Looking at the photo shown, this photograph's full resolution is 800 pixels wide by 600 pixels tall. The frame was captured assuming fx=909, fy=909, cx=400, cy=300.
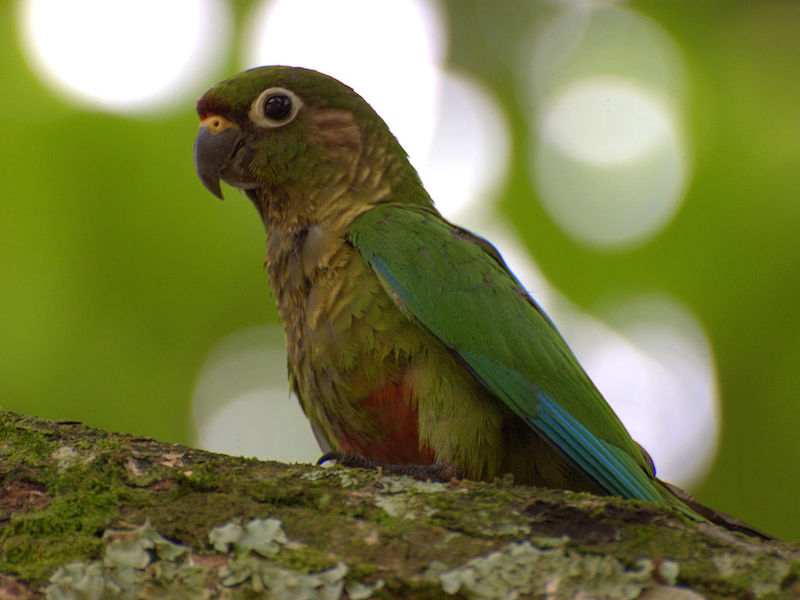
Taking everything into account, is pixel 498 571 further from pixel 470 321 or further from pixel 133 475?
pixel 470 321

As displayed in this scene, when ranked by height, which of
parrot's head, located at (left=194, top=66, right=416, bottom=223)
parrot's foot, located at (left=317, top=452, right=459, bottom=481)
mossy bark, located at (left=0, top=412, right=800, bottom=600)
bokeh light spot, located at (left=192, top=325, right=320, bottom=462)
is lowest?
mossy bark, located at (left=0, top=412, right=800, bottom=600)

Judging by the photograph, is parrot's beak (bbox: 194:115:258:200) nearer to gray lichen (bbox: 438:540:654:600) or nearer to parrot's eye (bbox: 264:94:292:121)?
parrot's eye (bbox: 264:94:292:121)

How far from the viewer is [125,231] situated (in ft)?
19.9

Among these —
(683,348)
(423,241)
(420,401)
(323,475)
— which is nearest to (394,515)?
(323,475)

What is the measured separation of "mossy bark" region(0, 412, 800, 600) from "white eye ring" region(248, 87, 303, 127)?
7.11 feet

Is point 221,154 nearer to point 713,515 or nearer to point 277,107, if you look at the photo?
A: point 277,107

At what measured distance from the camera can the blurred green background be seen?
5.61 metres

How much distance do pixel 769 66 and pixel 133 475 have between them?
5104 mm

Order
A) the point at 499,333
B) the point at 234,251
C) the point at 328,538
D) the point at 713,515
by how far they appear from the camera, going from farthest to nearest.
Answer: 1. the point at 234,251
2. the point at 499,333
3. the point at 713,515
4. the point at 328,538

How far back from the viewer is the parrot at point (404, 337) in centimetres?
332

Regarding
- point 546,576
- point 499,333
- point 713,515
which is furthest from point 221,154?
point 546,576

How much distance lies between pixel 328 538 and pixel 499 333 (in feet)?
Answer: 5.09

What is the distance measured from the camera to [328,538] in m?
2.21

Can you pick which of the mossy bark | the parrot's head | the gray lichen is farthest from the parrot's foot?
the parrot's head
